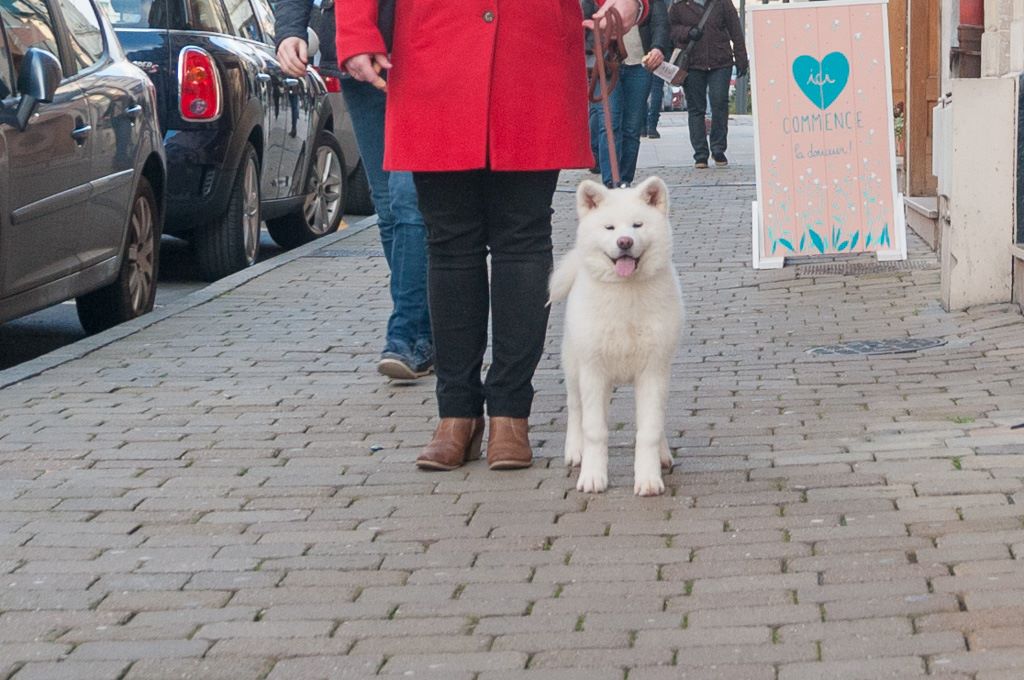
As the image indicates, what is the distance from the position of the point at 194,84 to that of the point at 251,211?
3.74 ft


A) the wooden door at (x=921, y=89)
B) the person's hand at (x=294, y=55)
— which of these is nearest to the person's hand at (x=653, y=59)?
the wooden door at (x=921, y=89)

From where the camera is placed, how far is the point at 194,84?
33.5ft

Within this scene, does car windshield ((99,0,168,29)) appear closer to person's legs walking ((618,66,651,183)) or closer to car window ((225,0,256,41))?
car window ((225,0,256,41))

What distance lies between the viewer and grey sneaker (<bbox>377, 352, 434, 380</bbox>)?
6.84 metres

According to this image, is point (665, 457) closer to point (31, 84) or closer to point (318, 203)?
point (31, 84)

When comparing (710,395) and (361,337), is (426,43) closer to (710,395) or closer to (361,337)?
(710,395)

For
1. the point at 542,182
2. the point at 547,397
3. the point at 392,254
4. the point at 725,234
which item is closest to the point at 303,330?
the point at 392,254

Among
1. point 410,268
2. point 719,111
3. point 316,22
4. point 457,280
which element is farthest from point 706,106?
point 457,280

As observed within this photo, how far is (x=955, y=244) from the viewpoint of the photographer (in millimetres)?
8188

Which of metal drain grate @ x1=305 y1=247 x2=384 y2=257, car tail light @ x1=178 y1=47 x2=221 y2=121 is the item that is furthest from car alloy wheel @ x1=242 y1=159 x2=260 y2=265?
car tail light @ x1=178 y1=47 x2=221 y2=121

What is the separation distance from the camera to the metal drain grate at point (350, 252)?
11445 millimetres

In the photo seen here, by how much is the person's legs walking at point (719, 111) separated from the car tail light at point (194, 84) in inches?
359

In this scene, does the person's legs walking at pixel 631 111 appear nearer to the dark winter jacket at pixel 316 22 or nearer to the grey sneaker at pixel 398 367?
the dark winter jacket at pixel 316 22

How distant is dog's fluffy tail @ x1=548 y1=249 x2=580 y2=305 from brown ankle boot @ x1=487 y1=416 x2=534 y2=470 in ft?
1.28
